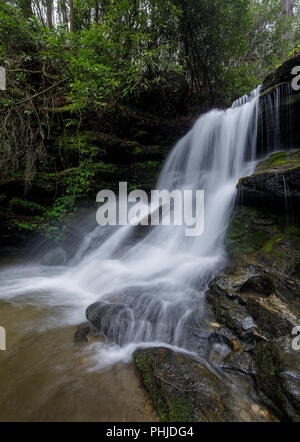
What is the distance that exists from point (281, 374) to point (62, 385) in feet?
6.09

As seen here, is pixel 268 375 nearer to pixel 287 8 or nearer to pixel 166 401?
pixel 166 401

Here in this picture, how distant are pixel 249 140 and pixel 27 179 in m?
6.40

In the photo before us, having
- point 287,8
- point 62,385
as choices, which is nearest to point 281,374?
point 62,385

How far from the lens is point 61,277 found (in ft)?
14.6

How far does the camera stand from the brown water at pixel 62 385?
61.6 inches

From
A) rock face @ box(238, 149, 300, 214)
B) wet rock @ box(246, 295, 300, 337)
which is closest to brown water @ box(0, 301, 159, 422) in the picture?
wet rock @ box(246, 295, 300, 337)

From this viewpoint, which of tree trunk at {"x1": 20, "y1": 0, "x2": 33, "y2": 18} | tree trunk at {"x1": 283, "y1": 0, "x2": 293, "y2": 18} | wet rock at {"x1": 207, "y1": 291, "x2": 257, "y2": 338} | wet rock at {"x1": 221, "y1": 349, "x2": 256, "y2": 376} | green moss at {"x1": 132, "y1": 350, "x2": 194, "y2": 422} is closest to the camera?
green moss at {"x1": 132, "y1": 350, "x2": 194, "y2": 422}

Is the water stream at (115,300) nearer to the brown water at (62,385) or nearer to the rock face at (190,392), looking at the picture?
the brown water at (62,385)

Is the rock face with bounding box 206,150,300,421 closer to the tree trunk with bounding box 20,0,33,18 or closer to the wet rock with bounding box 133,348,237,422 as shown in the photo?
the wet rock with bounding box 133,348,237,422

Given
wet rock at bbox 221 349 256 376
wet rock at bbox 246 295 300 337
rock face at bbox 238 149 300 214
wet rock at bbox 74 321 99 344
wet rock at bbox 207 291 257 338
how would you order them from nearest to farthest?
wet rock at bbox 221 349 256 376 → wet rock at bbox 246 295 300 337 → wet rock at bbox 207 291 257 338 → wet rock at bbox 74 321 99 344 → rock face at bbox 238 149 300 214

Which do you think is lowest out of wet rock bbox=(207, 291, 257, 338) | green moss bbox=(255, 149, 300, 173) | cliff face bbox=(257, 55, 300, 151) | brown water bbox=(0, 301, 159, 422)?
brown water bbox=(0, 301, 159, 422)

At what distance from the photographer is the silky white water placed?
2.59 meters

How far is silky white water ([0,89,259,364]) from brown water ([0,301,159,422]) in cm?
26
